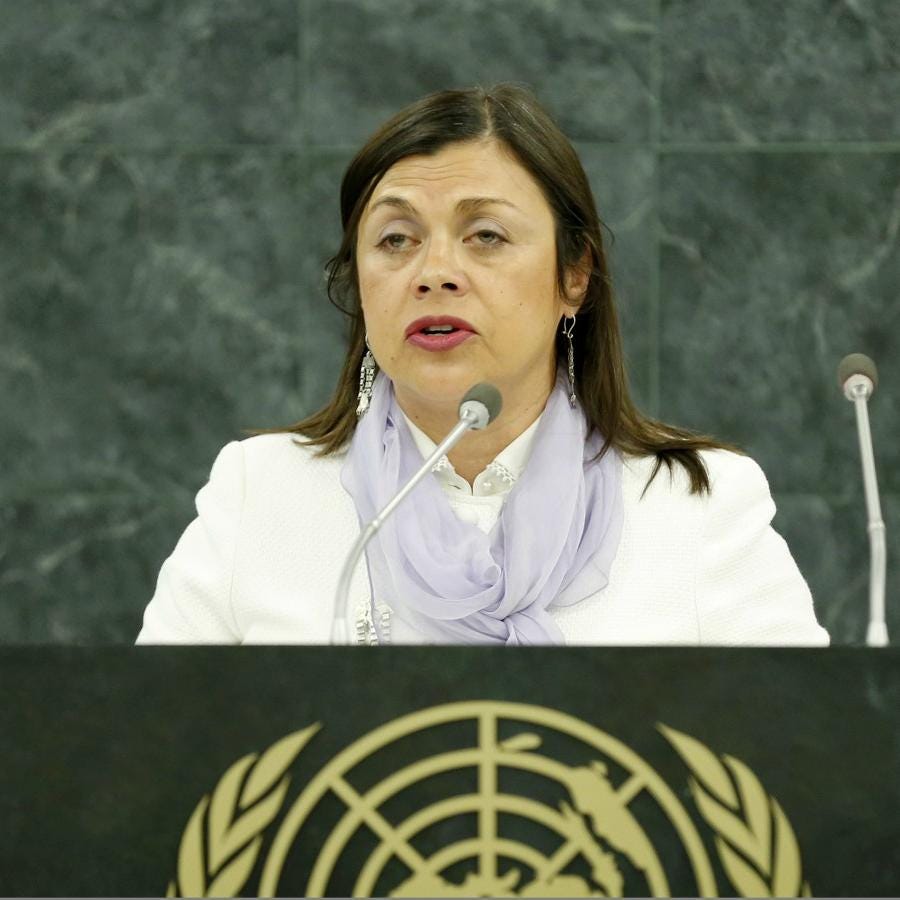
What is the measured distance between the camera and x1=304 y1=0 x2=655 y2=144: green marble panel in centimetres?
377

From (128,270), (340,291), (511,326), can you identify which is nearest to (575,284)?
(511,326)

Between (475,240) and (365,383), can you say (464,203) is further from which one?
(365,383)

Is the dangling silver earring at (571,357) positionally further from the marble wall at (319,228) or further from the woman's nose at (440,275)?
the marble wall at (319,228)

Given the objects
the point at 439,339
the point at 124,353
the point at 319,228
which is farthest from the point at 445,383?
the point at 124,353

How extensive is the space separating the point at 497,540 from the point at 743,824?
1.05m

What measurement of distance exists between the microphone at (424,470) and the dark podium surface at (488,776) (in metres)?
0.27

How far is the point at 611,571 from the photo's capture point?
7.91 ft

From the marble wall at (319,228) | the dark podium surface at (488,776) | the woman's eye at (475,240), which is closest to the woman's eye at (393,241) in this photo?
the woman's eye at (475,240)

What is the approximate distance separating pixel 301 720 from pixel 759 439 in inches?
100.0

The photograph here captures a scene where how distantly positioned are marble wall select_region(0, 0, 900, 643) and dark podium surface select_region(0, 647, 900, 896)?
2.40 metres

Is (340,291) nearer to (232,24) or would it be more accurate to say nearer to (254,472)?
(254,472)

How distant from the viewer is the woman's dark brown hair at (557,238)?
2.51 metres

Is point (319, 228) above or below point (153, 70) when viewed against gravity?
below

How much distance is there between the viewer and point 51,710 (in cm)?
145
